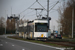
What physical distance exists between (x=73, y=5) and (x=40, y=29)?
23.3 m

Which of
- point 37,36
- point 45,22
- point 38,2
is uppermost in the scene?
point 38,2

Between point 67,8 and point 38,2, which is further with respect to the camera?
point 67,8

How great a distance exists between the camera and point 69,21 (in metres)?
64.1

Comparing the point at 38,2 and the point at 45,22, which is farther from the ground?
the point at 38,2

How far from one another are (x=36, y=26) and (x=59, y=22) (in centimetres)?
3331

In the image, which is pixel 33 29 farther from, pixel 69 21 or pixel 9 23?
pixel 9 23

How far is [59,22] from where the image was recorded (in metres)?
68.7

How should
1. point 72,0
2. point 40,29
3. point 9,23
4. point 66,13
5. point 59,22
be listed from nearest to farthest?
point 40,29 → point 72,0 → point 66,13 → point 59,22 → point 9,23

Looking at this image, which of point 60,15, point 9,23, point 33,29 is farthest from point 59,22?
point 9,23

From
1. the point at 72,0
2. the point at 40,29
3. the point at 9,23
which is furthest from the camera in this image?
the point at 9,23

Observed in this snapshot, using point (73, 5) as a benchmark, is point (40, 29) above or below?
below

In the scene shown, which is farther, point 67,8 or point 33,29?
point 67,8

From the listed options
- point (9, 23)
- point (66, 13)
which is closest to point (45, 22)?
point (66, 13)

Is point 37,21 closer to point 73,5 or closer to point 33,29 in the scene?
point 33,29
